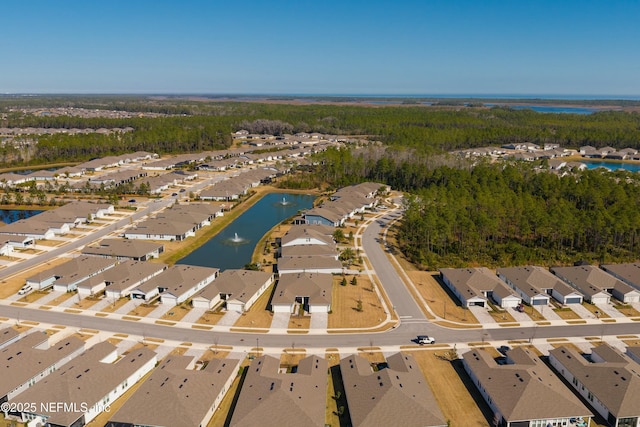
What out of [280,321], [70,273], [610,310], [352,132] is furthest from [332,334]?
[352,132]

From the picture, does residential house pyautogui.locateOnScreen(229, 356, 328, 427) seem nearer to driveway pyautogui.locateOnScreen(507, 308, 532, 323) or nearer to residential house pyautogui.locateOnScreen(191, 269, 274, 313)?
residential house pyautogui.locateOnScreen(191, 269, 274, 313)

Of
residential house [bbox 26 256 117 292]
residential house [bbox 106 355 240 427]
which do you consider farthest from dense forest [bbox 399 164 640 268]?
residential house [bbox 26 256 117 292]

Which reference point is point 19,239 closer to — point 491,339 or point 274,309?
point 274,309

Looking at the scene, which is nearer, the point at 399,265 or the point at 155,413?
the point at 155,413

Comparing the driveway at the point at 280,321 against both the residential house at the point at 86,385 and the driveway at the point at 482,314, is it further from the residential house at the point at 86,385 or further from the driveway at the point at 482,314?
the driveway at the point at 482,314

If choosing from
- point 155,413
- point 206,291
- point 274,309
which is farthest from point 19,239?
point 155,413

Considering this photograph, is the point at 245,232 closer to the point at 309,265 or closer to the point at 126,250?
the point at 126,250
